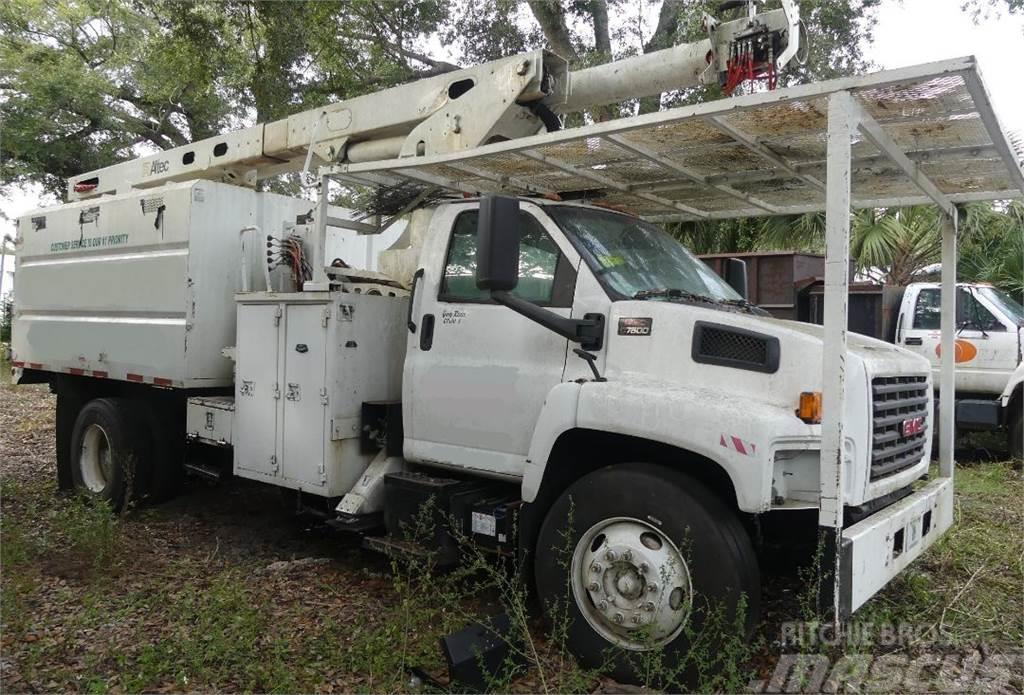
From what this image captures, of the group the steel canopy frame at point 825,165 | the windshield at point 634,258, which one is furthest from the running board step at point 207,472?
the windshield at point 634,258

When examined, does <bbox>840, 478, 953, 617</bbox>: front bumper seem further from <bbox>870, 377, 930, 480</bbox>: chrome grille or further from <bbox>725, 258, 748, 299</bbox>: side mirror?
<bbox>725, 258, 748, 299</bbox>: side mirror

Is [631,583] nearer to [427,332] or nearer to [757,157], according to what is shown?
[427,332]

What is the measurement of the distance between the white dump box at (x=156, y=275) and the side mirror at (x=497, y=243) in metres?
2.78

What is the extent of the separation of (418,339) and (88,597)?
7.82 feet

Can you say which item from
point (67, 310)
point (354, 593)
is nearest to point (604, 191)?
point (354, 593)

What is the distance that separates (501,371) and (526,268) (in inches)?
23.1

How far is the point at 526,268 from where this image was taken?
172 inches

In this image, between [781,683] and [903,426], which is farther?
[903,426]

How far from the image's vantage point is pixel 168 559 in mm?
5395

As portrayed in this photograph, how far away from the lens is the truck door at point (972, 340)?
9.17 meters

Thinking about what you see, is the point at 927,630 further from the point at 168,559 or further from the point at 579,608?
the point at 168,559

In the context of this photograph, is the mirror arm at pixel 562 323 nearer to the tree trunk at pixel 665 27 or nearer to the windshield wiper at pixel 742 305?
the windshield wiper at pixel 742 305

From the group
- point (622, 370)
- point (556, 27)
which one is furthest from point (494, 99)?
point (556, 27)

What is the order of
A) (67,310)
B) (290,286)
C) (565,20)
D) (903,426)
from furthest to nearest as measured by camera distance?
(565,20), (67,310), (290,286), (903,426)
